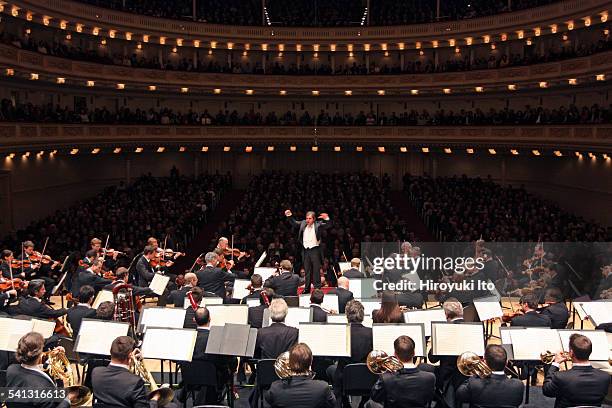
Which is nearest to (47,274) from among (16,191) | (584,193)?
(16,191)

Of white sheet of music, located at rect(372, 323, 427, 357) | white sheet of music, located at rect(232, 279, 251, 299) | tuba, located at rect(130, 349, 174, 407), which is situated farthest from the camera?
white sheet of music, located at rect(232, 279, 251, 299)

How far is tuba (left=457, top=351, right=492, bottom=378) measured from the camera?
10.1 m

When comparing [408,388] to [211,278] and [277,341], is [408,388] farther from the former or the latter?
[211,278]

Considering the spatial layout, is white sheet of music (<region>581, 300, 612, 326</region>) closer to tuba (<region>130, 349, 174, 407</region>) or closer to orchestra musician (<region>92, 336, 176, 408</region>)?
tuba (<region>130, 349, 174, 407</region>)

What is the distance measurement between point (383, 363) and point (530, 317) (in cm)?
483

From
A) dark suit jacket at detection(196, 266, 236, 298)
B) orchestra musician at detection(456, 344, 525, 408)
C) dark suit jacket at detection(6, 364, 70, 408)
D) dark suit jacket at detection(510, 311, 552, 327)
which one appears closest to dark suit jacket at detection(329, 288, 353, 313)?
dark suit jacket at detection(196, 266, 236, 298)

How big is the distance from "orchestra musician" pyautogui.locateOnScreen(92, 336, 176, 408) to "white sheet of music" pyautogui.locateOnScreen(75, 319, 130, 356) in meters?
2.40

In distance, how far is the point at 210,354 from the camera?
1200 centimetres

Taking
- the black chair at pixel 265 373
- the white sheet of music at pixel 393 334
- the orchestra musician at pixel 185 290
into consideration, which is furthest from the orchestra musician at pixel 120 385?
the orchestra musician at pixel 185 290

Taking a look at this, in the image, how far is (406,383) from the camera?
10008mm

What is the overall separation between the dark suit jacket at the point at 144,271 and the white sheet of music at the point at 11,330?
6048 mm

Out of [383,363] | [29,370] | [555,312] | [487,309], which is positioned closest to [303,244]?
[487,309]

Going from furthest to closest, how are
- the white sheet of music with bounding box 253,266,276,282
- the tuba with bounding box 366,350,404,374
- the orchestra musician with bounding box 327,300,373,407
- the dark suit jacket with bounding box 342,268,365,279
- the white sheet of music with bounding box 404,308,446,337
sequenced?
the white sheet of music with bounding box 253,266,276,282 → the dark suit jacket with bounding box 342,268,365,279 → the white sheet of music with bounding box 404,308,446,337 → the orchestra musician with bounding box 327,300,373,407 → the tuba with bounding box 366,350,404,374

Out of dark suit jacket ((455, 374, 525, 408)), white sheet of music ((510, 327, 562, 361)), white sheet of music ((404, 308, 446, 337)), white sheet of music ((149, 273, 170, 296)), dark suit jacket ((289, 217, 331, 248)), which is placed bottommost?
dark suit jacket ((455, 374, 525, 408))
